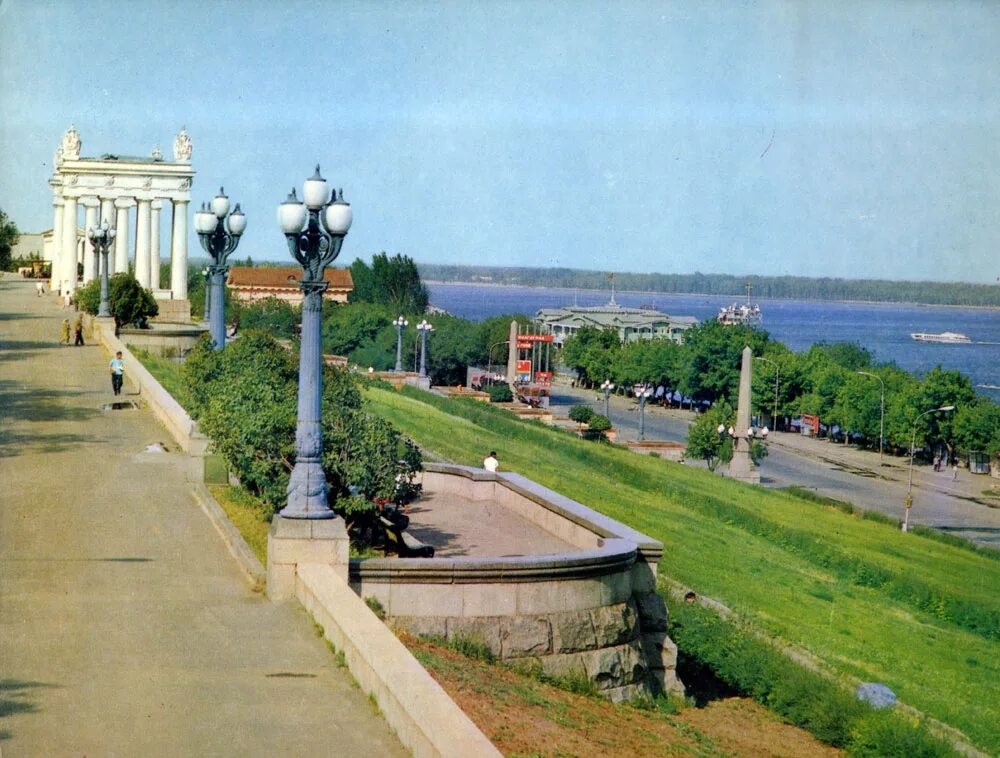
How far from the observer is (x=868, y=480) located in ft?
221

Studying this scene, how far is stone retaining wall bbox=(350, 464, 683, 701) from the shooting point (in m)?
12.4

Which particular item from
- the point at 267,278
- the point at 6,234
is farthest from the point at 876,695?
the point at 267,278

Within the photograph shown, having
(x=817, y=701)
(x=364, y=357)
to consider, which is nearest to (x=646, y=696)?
(x=817, y=701)

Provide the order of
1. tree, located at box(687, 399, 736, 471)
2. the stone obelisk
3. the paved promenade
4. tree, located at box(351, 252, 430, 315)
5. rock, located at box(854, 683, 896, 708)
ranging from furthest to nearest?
tree, located at box(351, 252, 430, 315) < tree, located at box(687, 399, 736, 471) < the stone obelisk < rock, located at box(854, 683, 896, 708) < the paved promenade

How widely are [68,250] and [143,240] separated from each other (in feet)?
13.3

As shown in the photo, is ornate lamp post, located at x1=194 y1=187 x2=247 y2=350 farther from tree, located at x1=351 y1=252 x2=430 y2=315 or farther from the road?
tree, located at x1=351 y1=252 x2=430 y2=315

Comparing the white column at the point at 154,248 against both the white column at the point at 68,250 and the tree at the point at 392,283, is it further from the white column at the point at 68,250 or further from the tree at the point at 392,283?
the tree at the point at 392,283

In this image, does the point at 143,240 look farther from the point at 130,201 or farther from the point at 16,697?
the point at 16,697

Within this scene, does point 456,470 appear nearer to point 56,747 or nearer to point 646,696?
point 646,696

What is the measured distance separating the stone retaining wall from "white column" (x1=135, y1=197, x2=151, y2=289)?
61.6m

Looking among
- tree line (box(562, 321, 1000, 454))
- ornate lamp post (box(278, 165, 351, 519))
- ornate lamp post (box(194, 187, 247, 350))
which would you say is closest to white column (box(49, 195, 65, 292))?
tree line (box(562, 321, 1000, 454))

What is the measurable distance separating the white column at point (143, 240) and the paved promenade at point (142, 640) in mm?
54312

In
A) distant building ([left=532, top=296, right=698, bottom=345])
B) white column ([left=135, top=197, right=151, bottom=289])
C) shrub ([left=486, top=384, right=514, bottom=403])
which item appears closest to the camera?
white column ([left=135, top=197, right=151, bottom=289])

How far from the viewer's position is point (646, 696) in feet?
45.6
